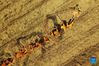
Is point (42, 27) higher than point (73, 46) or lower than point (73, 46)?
higher

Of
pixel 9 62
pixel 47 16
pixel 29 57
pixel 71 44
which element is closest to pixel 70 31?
pixel 71 44

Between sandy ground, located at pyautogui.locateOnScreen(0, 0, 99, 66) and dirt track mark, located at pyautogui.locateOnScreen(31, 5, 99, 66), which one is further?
dirt track mark, located at pyautogui.locateOnScreen(31, 5, 99, 66)

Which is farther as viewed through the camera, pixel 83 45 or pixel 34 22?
pixel 83 45

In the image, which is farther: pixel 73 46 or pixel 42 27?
pixel 73 46

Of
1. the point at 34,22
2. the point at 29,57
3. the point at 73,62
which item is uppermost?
the point at 34,22

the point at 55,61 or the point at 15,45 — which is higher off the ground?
the point at 15,45

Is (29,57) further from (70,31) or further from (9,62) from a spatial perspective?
(70,31)

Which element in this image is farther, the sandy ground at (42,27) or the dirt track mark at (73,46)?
the dirt track mark at (73,46)
